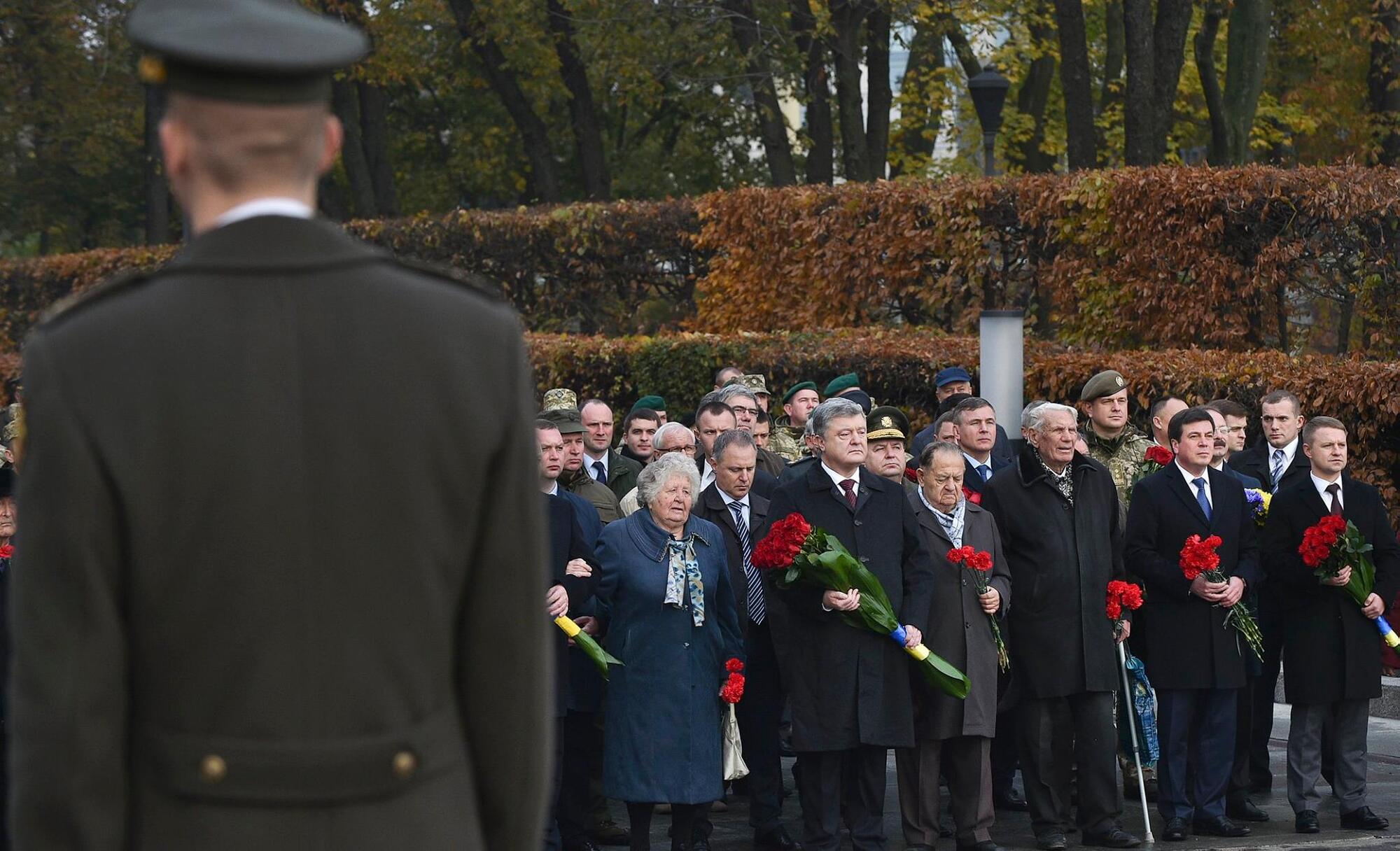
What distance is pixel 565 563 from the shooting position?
9219mm

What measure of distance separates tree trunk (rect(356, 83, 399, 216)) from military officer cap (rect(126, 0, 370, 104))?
84.3 feet

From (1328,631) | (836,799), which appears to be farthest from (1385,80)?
(836,799)

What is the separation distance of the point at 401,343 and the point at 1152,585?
7868 mm

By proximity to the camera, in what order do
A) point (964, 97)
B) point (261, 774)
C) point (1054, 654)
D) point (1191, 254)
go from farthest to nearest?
1. point (964, 97)
2. point (1191, 254)
3. point (1054, 654)
4. point (261, 774)

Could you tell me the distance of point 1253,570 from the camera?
9945mm

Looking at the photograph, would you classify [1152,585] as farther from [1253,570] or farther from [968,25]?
[968,25]

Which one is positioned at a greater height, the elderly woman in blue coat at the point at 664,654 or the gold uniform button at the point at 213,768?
the gold uniform button at the point at 213,768

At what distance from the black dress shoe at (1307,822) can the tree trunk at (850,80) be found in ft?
43.7

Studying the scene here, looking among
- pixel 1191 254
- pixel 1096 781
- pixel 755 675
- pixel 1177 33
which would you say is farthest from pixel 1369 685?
pixel 1177 33

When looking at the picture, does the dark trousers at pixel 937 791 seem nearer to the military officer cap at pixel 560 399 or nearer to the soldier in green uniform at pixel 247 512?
the military officer cap at pixel 560 399

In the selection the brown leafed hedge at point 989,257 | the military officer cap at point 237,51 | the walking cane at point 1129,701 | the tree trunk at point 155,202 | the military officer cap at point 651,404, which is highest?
the tree trunk at point 155,202

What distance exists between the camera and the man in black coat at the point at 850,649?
9.13 meters

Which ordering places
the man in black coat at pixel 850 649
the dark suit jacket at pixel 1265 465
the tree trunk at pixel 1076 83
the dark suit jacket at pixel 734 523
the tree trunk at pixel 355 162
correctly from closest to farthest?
the man in black coat at pixel 850 649 → the dark suit jacket at pixel 734 523 → the dark suit jacket at pixel 1265 465 → the tree trunk at pixel 1076 83 → the tree trunk at pixel 355 162

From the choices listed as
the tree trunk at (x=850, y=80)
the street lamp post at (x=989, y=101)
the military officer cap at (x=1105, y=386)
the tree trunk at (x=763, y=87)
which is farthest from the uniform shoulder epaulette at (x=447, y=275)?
the tree trunk at (x=763, y=87)
